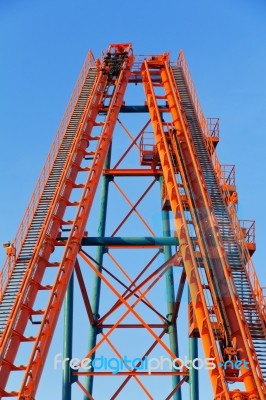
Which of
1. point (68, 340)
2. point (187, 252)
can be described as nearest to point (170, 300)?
point (68, 340)

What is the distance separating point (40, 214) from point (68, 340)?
3.71m

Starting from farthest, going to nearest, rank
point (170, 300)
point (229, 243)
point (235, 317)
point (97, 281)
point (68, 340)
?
point (170, 300), point (97, 281), point (68, 340), point (229, 243), point (235, 317)

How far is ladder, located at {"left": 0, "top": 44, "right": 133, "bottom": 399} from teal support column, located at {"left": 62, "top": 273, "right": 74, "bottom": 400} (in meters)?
2.49

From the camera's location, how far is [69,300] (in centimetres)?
2134

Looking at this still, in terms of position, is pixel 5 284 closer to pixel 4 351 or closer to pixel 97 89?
pixel 4 351

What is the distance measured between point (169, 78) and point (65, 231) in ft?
27.6

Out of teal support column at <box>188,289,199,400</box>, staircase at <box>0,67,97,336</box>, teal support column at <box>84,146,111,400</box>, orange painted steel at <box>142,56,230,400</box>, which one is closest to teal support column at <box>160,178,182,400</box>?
teal support column at <box>188,289,199,400</box>

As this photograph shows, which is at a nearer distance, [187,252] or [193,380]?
[187,252]

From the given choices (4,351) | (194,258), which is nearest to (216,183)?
(194,258)

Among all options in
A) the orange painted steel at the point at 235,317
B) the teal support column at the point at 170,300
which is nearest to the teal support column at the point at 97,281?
the teal support column at the point at 170,300

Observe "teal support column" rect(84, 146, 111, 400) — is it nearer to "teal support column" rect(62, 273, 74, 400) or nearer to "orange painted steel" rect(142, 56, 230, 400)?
"teal support column" rect(62, 273, 74, 400)

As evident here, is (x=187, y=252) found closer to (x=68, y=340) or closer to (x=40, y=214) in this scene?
(x=40, y=214)

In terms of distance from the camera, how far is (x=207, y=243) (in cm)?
1933

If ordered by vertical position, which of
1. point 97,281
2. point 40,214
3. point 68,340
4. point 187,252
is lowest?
point 68,340
